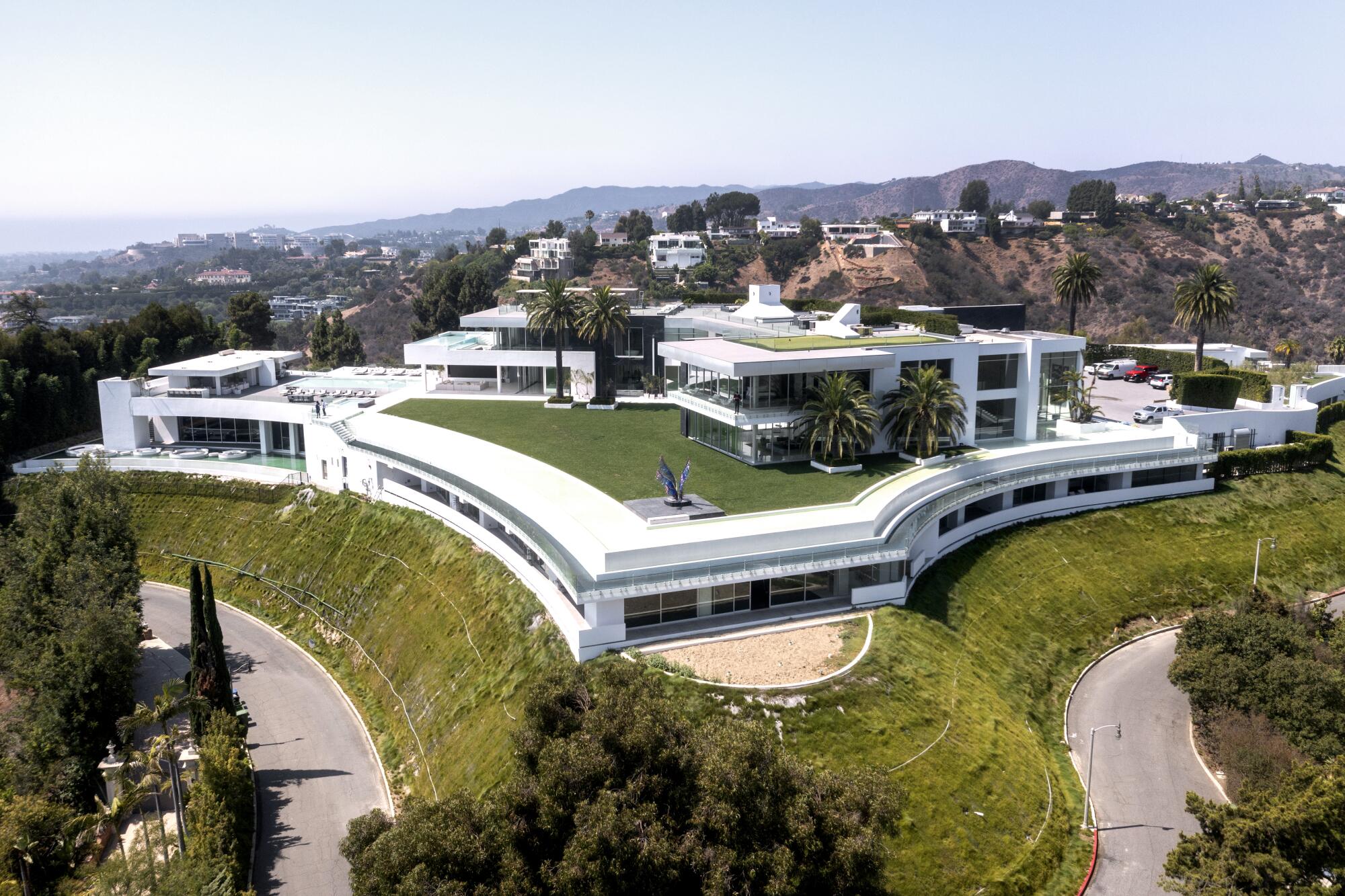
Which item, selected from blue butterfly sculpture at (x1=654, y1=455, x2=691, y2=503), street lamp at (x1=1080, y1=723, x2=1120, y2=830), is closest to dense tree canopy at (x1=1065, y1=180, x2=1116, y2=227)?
street lamp at (x1=1080, y1=723, x2=1120, y2=830)

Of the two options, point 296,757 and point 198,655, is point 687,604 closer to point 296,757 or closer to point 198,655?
point 296,757

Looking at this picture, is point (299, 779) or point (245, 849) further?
point (299, 779)

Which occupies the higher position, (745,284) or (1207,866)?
(745,284)

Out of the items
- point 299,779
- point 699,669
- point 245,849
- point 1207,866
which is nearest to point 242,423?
point 299,779

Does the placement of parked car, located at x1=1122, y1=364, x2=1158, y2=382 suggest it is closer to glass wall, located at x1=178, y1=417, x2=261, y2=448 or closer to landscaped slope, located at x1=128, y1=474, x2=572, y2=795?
landscaped slope, located at x1=128, y1=474, x2=572, y2=795

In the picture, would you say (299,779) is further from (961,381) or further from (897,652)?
(961,381)

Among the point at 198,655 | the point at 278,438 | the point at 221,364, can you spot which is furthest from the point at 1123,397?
the point at 221,364

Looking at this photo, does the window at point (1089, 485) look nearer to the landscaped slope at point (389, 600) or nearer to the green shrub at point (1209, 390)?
the green shrub at point (1209, 390)

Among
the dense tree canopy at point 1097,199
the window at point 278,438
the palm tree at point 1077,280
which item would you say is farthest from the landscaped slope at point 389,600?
the dense tree canopy at point 1097,199
